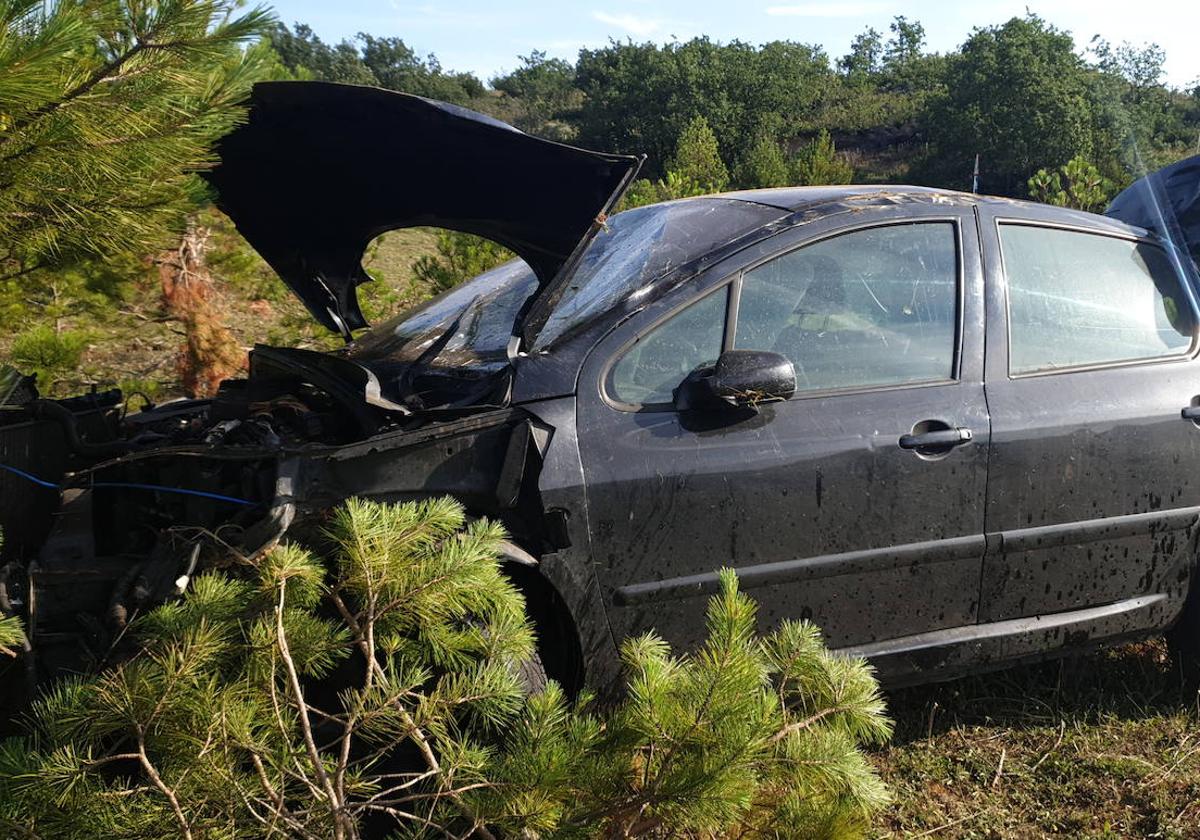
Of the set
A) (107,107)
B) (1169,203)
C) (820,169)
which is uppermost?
(820,169)

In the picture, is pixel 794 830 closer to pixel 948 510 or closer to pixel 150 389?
pixel 948 510

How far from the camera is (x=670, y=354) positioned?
2924 millimetres

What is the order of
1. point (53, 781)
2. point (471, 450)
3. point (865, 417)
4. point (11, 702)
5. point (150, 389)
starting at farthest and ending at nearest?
1. point (150, 389)
2. point (865, 417)
3. point (471, 450)
4. point (11, 702)
5. point (53, 781)

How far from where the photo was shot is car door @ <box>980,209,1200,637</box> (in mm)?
3158

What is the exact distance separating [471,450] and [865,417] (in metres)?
1.17

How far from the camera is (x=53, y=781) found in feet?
5.90

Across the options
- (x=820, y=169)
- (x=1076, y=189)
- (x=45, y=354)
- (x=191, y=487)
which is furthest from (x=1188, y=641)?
(x=820, y=169)

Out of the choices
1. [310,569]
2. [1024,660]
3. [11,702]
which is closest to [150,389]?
[11,702]

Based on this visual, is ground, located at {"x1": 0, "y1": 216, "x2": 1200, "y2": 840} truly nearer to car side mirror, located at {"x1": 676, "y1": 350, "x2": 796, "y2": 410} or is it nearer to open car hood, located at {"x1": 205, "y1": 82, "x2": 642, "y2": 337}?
car side mirror, located at {"x1": 676, "y1": 350, "x2": 796, "y2": 410}

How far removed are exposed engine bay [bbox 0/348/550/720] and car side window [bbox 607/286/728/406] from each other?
294mm

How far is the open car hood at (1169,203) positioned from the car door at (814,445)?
1579 mm

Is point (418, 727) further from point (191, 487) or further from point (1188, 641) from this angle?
point (1188, 641)

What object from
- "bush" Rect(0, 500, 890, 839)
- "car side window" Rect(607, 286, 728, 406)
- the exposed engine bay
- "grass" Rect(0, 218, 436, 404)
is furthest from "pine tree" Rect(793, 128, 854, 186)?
"bush" Rect(0, 500, 890, 839)

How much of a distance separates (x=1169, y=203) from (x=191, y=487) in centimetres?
420
